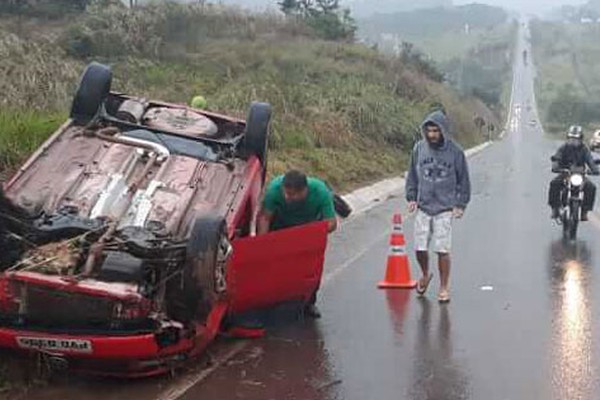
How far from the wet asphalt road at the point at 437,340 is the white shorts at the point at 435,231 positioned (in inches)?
20.5

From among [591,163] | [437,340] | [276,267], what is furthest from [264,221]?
[591,163]

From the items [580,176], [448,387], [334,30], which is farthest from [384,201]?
[334,30]

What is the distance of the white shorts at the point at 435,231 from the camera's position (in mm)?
10148

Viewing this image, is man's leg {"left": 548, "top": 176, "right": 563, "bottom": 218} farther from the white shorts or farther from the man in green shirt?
the man in green shirt

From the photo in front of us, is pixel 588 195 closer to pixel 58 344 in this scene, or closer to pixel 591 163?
pixel 591 163

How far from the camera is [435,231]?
10.2 metres

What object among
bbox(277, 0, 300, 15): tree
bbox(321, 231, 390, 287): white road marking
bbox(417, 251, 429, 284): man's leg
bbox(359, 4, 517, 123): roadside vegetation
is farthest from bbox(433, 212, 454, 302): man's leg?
bbox(359, 4, 517, 123): roadside vegetation

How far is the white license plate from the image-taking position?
6352mm

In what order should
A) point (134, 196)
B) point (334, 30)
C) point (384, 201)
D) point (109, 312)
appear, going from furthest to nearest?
point (334, 30), point (384, 201), point (134, 196), point (109, 312)

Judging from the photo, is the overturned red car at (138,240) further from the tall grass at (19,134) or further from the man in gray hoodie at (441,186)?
the tall grass at (19,134)

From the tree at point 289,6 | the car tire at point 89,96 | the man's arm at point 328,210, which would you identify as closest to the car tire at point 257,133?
the man's arm at point 328,210

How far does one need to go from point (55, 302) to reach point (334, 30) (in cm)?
5761

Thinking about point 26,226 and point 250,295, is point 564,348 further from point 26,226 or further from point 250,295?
point 26,226

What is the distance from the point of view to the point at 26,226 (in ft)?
23.4
